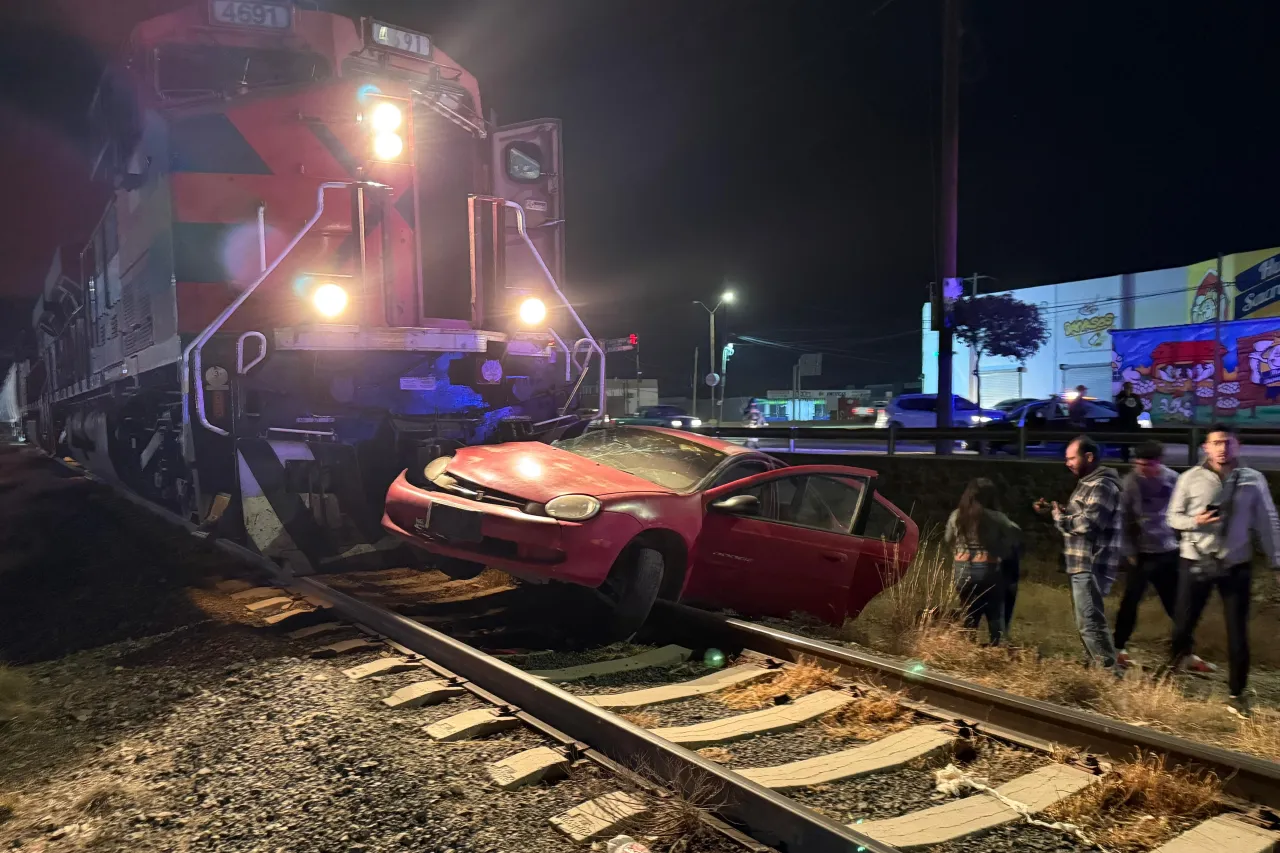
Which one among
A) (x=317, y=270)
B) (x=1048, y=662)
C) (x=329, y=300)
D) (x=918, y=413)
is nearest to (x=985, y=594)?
(x=1048, y=662)

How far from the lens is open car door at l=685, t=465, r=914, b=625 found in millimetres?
5453

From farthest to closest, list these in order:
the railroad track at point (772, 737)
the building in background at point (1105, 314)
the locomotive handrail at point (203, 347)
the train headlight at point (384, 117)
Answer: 1. the building in background at point (1105, 314)
2. the train headlight at point (384, 117)
3. the locomotive handrail at point (203, 347)
4. the railroad track at point (772, 737)

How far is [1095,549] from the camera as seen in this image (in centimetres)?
495

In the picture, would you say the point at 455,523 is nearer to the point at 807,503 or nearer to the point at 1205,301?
the point at 807,503

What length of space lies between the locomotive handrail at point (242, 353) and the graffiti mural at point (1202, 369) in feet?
81.4

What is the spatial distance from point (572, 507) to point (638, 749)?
1806 mm

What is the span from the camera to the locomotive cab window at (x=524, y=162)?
8.23 metres

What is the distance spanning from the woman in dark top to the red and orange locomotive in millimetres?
3782

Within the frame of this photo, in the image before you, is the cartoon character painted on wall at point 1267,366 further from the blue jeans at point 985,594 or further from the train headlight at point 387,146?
the train headlight at point 387,146

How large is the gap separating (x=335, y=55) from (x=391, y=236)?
5.36 ft

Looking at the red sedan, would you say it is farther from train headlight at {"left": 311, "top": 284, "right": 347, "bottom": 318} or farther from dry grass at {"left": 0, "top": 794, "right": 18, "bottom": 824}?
dry grass at {"left": 0, "top": 794, "right": 18, "bottom": 824}

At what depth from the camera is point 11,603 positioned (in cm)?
614

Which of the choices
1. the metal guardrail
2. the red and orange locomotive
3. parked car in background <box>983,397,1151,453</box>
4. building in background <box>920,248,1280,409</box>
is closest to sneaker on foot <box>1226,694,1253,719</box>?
the metal guardrail

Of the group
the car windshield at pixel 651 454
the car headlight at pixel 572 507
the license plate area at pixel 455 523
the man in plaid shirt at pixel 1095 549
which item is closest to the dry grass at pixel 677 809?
the car headlight at pixel 572 507
